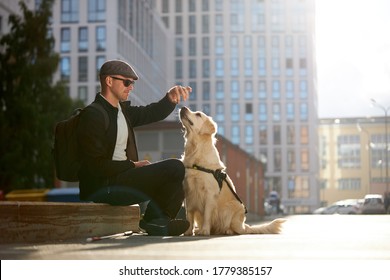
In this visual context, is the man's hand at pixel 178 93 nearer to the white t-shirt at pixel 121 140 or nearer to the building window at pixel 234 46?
the white t-shirt at pixel 121 140

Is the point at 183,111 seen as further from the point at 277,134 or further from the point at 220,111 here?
the point at 277,134

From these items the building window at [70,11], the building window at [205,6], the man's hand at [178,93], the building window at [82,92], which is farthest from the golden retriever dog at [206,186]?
the building window at [205,6]

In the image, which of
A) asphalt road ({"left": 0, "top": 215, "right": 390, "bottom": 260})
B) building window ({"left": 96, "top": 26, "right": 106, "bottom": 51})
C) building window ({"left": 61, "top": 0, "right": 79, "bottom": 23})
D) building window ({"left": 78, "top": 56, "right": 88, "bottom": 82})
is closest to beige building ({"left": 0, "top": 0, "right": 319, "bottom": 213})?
building window ({"left": 78, "top": 56, "right": 88, "bottom": 82})

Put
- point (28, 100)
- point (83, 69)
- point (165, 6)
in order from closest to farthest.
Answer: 1. point (28, 100)
2. point (83, 69)
3. point (165, 6)

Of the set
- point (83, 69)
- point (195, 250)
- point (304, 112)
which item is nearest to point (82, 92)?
point (83, 69)

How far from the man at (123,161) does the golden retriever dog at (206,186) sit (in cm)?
49

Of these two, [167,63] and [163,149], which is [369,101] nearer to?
[163,149]

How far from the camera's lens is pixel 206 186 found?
596 centimetres

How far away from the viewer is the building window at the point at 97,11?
A: 183 ft

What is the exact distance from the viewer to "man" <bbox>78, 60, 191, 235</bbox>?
5.01 meters

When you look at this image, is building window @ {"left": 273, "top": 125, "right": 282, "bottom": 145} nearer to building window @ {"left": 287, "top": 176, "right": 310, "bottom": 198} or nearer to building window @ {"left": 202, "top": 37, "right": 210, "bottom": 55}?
building window @ {"left": 287, "top": 176, "right": 310, "bottom": 198}

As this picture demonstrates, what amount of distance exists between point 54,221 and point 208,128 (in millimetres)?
1354

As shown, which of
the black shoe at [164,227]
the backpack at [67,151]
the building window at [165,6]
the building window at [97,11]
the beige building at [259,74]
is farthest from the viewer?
the beige building at [259,74]

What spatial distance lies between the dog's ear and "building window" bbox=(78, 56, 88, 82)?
5266cm
